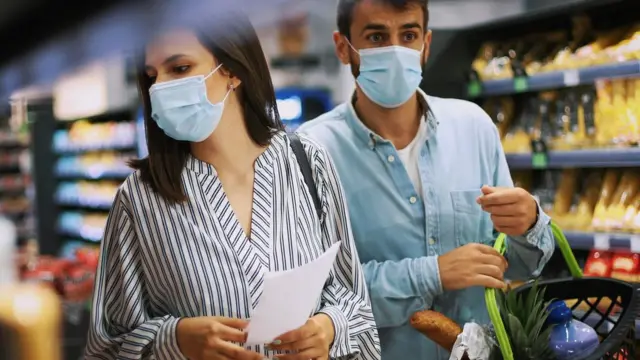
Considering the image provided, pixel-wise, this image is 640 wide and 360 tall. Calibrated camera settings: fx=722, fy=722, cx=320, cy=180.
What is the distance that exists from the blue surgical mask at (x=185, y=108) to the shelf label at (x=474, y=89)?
6.97ft

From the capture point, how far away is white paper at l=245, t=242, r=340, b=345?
1.08 meters

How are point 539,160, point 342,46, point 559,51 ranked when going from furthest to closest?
point 559,51 < point 539,160 < point 342,46

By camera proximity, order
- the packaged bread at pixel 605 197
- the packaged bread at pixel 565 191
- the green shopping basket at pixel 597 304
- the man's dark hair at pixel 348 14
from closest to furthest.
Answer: the green shopping basket at pixel 597 304 → the man's dark hair at pixel 348 14 → the packaged bread at pixel 605 197 → the packaged bread at pixel 565 191

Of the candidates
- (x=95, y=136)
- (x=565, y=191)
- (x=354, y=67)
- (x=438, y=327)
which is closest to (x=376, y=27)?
(x=354, y=67)

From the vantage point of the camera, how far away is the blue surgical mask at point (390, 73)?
167cm

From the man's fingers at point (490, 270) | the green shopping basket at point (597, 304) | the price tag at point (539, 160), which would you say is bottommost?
the green shopping basket at point (597, 304)

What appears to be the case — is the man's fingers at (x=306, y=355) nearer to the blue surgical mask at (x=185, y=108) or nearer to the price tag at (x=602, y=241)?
the blue surgical mask at (x=185, y=108)

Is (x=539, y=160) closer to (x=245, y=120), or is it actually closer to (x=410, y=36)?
(x=410, y=36)

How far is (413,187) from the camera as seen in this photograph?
1.76 metres

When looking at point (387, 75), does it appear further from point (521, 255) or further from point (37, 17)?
point (37, 17)

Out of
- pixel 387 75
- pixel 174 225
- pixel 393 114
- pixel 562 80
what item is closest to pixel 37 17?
pixel 174 225

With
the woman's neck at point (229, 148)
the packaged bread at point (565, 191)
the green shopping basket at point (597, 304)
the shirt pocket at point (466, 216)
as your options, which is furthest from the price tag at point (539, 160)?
the woman's neck at point (229, 148)

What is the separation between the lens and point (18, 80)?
318 millimetres

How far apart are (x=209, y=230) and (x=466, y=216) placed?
2.34 ft
